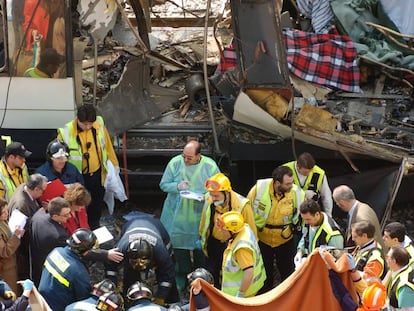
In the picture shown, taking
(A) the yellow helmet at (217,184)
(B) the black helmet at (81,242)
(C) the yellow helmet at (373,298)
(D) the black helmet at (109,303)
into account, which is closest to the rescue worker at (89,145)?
(A) the yellow helmet at (217,184)

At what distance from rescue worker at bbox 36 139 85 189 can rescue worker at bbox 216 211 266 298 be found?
184 centimetres

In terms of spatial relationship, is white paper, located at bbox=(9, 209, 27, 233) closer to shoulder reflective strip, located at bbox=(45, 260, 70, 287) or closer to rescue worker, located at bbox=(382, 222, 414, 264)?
shoulder reflective strip, located at bbox=(45, 260, 70, 287)

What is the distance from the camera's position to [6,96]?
9.98m

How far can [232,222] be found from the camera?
740 centimetres

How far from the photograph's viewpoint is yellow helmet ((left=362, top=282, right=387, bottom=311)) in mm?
6195

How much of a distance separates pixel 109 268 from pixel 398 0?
692cm

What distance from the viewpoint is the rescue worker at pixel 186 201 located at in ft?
28.5

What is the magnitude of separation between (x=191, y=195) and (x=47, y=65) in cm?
247

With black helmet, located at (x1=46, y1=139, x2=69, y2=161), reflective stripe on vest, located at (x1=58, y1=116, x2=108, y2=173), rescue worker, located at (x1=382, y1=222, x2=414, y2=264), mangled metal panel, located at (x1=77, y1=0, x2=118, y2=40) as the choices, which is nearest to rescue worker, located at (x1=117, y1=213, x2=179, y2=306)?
black helmet, located at (x1=46, y1=139, x2=69, y2=161)

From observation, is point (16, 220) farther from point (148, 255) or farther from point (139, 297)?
point (139, 297)

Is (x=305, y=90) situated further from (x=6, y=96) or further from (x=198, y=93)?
Result: (x=6, y=96)

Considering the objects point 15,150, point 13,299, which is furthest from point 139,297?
point 15,150

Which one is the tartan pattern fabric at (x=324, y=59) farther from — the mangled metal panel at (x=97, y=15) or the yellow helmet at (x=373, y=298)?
the yellow helmet at (x=373, y=298)

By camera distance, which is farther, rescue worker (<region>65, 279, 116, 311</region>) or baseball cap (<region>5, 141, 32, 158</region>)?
baseball cap (<region>5, 141, 32, 158</region>)
